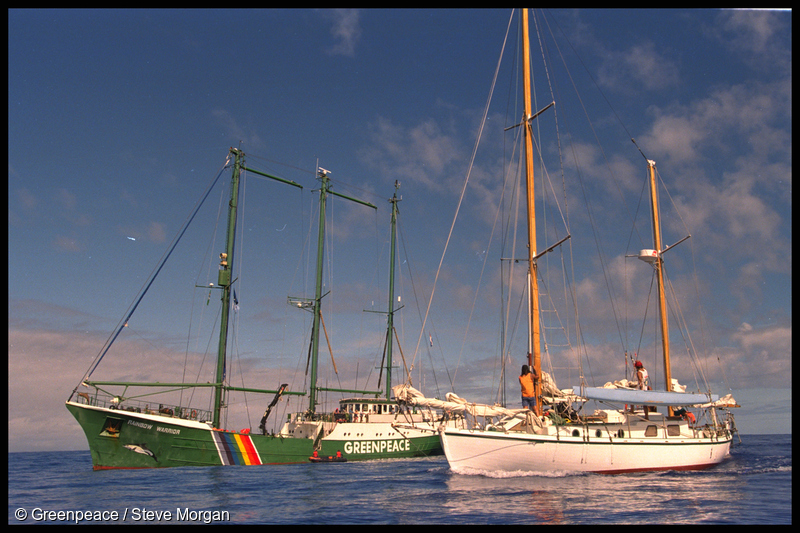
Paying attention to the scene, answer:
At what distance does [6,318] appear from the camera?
821cm

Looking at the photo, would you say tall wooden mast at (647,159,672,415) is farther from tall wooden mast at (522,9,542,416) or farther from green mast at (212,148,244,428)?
green mast at (212,148,244,428)

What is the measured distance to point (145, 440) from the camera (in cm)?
3203

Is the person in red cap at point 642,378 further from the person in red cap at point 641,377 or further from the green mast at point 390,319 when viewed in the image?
the green mast at point 390,319

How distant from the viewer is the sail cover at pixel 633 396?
24953 millimetres

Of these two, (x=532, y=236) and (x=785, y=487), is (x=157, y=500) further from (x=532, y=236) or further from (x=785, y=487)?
(x=785, y=487)

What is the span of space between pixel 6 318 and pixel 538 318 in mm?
21523

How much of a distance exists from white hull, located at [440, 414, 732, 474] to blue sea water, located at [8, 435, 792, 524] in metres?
0.49

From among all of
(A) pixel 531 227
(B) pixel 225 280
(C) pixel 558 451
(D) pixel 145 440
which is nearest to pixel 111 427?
(D) pixel 145 440

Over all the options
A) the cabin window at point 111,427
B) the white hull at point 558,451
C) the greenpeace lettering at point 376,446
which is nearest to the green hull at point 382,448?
the greenpeace lettering at point 376,446

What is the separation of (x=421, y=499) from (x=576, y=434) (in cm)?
866

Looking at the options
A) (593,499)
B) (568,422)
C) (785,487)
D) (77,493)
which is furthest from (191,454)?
(785,487)

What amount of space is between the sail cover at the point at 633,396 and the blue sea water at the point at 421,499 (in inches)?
130

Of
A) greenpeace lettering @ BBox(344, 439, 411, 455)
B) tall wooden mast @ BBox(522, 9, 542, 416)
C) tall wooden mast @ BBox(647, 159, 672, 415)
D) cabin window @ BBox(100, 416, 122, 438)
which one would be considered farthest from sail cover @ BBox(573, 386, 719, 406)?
cabin window @ BBox(100, 416, 122, 438)

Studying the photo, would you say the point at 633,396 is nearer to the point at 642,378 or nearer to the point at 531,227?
the point at 642,378
